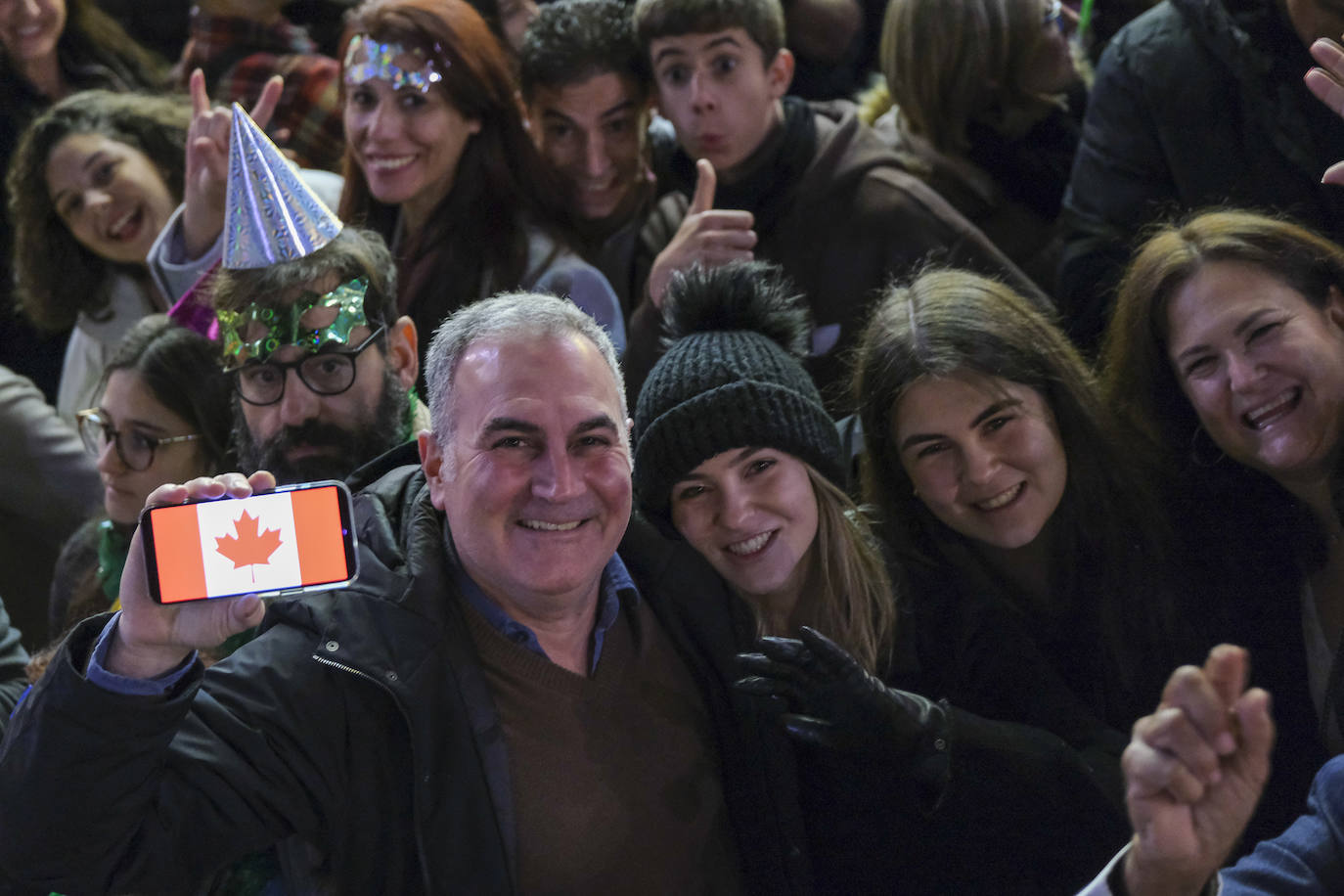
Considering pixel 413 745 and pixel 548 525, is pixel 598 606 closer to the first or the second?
pixel 548 525

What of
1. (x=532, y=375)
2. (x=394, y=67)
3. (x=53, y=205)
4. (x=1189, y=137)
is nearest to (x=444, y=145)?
(x=394, y=67)

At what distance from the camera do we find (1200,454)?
10.7ft

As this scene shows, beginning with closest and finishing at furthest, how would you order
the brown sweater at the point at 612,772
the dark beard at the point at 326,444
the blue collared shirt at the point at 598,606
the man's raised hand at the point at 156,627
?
the man's raised hand at the point at 156,627, the brown sweater at the point at 612,772, the blue collared shirt at the point at 598,606, the dark beard at the point at 326,444

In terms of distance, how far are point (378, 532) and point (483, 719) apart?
377 millimetres

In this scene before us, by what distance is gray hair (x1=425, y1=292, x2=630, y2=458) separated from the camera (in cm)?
255

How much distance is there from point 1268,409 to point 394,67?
233 cm

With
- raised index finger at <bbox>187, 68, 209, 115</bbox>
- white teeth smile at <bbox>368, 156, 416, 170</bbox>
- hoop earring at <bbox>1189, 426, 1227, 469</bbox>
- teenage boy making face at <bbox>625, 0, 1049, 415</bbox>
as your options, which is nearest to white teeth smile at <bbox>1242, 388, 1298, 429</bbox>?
hoop earring at <bbox>1189, 426, 1227, 469</bbox>

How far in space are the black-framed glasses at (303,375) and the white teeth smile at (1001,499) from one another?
1362mm

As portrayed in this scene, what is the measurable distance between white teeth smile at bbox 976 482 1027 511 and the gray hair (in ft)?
2.84

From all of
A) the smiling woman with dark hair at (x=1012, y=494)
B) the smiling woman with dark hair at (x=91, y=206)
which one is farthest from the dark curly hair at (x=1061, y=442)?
the smiling woman with dark hair at (x=91, y=206)

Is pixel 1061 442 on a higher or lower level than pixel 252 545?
lower

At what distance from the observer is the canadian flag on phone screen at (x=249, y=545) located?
2080mm

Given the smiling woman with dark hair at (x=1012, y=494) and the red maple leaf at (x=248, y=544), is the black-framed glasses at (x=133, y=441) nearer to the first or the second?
the red maple leaf at (x=248, y=544)

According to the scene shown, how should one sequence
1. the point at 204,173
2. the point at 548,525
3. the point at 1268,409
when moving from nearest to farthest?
the point at 548,525 → the point at 1268,409 → the point at 204,173
